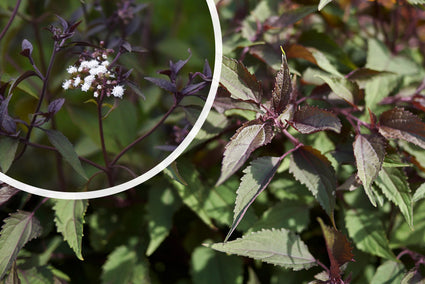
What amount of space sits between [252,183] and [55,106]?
0.24 metres

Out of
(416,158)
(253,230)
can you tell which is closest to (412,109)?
(416,158)

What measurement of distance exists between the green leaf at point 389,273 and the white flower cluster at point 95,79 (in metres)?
0.38

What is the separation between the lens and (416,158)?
22.5 inches

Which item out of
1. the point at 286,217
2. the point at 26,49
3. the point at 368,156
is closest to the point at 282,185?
the point at 286,217

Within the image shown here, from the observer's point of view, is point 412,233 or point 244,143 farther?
point 412,233

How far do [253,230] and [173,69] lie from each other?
0.74 ft

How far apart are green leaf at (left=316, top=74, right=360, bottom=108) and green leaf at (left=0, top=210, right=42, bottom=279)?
400 mm

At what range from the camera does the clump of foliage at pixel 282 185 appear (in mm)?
508

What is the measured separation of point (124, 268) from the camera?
0.65 metres

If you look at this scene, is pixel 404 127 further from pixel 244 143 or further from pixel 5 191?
pixel 5 191

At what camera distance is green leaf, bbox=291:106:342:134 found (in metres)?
0.51

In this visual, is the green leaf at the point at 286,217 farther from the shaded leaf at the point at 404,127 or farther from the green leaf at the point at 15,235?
the green leaf at the point at 15,235

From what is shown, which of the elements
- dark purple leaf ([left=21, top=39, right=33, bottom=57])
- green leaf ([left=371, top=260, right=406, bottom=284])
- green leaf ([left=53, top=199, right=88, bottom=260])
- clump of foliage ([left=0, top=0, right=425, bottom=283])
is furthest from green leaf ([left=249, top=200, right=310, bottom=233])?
dark purple leaf ([left=21, top=39, right=33, bottom=57])

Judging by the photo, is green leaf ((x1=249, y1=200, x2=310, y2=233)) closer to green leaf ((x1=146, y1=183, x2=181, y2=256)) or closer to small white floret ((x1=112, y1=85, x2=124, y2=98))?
Answer: green leaf ((x1=146, y1=183, x2=181, y2=256))
